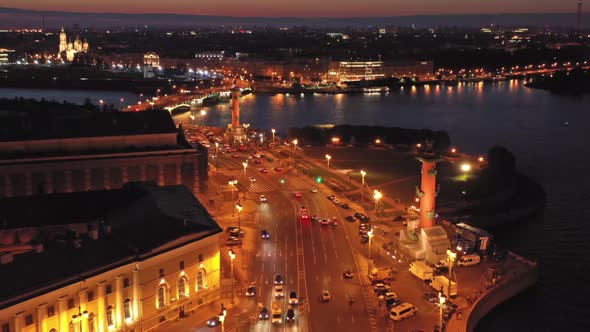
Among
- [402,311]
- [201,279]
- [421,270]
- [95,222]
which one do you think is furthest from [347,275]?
[95,222]

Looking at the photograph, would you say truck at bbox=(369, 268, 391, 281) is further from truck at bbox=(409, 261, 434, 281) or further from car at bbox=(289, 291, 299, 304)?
car at bbox=(289, 291, 299, 304)

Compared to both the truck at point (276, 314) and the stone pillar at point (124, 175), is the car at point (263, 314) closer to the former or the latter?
the truck at point (276, 314)

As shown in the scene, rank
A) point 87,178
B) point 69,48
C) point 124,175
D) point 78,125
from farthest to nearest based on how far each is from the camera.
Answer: point 69,48 → point 78,125 → point 124,175 → point 87,178

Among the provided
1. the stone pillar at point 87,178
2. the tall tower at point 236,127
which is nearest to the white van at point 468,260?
the stone pillar at point 87,178

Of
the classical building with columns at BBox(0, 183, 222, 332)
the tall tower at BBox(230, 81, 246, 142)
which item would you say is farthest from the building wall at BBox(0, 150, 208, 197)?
the tall tower at BBox(230, 81, 246, 142)

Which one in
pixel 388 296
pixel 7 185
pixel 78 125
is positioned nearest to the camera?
pixel 388 296

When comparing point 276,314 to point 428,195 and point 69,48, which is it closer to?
point 428,195
